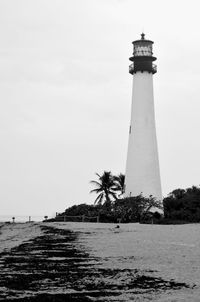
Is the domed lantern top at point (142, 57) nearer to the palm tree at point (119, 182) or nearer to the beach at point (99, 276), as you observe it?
the palm tree at point (119, 182)

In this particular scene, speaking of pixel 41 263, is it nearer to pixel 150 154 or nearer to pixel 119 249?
pixel 119 249

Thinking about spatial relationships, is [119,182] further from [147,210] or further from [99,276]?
[99,276]

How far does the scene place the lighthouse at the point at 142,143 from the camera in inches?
1988

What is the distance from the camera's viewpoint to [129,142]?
5128 centimetres

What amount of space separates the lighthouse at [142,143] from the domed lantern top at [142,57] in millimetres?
87

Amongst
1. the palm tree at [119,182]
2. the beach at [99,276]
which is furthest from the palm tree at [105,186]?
the beach at [99,276]

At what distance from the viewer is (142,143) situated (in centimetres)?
5053

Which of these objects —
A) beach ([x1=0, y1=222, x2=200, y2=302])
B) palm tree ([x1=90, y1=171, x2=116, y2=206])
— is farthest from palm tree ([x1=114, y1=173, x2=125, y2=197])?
beach ([x1=0, y1=222, x2=200, y2=302])

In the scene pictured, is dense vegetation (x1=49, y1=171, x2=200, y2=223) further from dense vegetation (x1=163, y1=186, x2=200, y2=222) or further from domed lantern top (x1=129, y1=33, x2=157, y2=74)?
domed lantern top (x1=129, y1=33, x2=157, y2=74)

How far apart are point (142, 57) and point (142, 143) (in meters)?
7.81

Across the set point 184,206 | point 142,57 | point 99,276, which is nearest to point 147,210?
point 184,206

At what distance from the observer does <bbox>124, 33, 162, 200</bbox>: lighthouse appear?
50500 millimetres

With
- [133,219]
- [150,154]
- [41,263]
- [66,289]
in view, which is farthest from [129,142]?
[66,289]

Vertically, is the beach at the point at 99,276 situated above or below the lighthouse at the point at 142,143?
below
